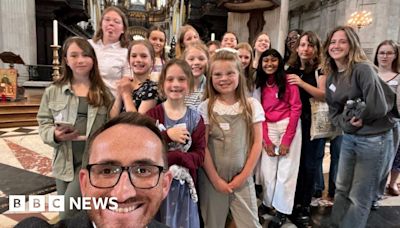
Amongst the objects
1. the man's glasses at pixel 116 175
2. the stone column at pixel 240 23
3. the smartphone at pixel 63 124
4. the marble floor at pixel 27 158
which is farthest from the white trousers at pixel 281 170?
the stone column at pixel 240 23

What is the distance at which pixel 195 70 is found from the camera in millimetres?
1899

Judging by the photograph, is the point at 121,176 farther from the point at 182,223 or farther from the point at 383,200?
the point at 383,200

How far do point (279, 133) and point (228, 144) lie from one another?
0.52 m

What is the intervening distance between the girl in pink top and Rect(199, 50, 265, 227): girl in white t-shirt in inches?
11.9

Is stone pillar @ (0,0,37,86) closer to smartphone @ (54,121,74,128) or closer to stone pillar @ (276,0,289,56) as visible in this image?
stone pillar @ (276,0,289,56)

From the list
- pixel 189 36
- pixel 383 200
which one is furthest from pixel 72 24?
pixel 383 200

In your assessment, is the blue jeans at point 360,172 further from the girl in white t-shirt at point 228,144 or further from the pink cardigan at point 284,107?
the girl in white t-shirt at point 228,144

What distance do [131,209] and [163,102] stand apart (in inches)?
38.4

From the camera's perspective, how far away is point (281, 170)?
2.03 m

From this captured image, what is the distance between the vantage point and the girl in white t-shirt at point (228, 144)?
171 centimetres

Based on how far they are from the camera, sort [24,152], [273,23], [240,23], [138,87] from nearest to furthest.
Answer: [138,87], [24,152], [273,23], [240,23]

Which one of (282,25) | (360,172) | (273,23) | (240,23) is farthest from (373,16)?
(360,172)

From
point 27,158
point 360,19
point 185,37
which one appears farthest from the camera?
point 360,19

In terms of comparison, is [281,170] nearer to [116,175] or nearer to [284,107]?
[284,107]
